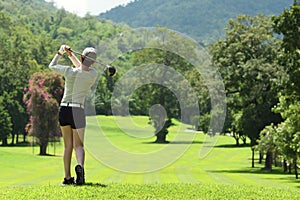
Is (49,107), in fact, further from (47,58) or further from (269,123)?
(47,58)

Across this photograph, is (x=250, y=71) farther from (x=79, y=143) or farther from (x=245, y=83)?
(x=79, y=143)

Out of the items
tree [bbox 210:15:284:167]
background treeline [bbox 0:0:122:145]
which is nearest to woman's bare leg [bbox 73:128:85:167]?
background treeline [bbox 0:0:122:145]

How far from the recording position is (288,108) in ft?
102

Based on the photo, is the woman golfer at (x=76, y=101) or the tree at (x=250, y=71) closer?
the woman golfer at (x=76, y=101)

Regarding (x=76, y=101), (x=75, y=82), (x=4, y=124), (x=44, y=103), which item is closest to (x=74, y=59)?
(x=75, y=82)

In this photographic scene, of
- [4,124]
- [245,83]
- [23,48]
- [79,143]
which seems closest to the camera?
[79,143]

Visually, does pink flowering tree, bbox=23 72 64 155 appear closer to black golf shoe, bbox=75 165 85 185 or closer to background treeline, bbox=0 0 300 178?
background treeline, bbox=0 0 300 178

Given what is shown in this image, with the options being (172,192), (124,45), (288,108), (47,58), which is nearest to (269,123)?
(288,108)

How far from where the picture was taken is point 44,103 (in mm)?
53656

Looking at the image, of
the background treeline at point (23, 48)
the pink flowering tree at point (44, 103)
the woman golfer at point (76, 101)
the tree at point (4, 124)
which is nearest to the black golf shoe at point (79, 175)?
the woman golfer at point (76, 101)

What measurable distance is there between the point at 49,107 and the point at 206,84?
17866 millimetres

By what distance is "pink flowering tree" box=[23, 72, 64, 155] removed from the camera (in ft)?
174

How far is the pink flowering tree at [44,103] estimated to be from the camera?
53031 mm

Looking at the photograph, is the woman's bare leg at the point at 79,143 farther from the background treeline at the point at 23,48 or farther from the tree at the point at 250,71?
the tree at the point at 250,71
